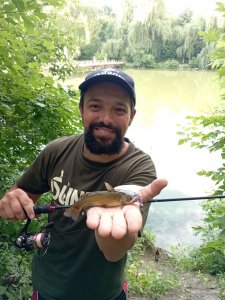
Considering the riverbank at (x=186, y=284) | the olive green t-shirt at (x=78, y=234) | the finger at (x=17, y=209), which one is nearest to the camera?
the finger at (x=17, y=209)

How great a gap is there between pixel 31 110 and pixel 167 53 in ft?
112

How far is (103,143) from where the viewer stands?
5.29 feet

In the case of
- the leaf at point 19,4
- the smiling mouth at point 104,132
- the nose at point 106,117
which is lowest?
the smiling mouth at point 104,132

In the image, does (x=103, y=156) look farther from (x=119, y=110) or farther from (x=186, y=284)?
(x=186, y=284)

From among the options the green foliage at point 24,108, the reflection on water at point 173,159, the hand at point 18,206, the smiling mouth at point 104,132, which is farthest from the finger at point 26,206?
the reflection on water at point 173,159

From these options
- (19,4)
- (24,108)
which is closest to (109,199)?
(19,4)

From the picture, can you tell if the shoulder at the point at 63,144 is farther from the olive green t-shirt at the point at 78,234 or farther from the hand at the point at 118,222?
the hand at the point at 118,222

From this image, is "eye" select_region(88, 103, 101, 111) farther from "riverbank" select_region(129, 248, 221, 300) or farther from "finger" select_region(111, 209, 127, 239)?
"riverbank" select_region(129, 248, 221, 300)

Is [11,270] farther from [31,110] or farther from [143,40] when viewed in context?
[143,40]

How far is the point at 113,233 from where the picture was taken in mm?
980

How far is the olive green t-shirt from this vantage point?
61.7 inches

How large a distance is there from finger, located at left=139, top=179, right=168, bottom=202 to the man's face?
17.6 inches

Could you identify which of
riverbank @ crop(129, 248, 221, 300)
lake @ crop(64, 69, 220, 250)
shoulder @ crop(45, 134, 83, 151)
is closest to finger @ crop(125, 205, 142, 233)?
shoulder @ crop(45, 134, 83, 151)

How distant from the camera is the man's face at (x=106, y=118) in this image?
5.27 ft
